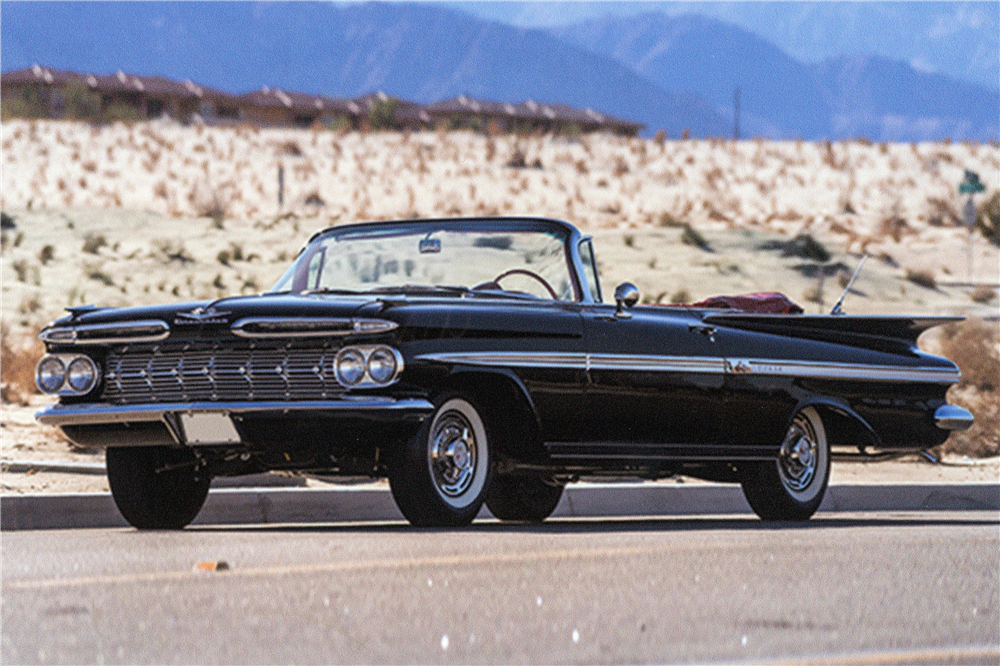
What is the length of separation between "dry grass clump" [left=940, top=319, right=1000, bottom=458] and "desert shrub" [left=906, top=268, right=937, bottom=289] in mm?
6261

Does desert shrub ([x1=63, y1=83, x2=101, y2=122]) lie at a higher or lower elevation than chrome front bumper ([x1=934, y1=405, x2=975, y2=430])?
higher

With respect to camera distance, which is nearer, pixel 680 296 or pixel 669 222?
pixel 680 296

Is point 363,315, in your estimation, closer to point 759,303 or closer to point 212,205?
point 759,303

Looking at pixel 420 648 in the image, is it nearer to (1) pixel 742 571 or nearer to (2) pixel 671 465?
(1) pixel 742 571

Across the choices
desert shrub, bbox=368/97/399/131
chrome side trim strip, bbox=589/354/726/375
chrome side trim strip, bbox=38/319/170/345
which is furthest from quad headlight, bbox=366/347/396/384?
desert shrub, bbox=368/97/399/131

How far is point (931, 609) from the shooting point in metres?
6.05

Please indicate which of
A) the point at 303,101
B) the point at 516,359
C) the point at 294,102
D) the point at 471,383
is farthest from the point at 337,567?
the point at 303,101

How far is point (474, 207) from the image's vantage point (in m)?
41.7

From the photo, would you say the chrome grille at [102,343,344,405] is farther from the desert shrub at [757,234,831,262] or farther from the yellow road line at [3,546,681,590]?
the desert shrub at [757,234,831,262]

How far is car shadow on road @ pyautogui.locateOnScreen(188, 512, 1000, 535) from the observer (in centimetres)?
857

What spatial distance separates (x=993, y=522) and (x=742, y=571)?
157 inches

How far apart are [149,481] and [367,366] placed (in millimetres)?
1745

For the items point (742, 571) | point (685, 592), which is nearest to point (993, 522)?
point (742, 571)

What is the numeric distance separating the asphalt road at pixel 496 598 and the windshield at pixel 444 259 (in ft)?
5.55
